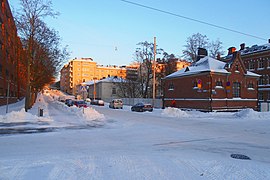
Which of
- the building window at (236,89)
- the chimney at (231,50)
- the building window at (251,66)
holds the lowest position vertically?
the building window at (236,89)

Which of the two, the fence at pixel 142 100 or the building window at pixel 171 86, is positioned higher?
the building window at pixel 171 86

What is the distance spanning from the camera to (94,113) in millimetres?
21734

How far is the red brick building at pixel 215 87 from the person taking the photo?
3284cm

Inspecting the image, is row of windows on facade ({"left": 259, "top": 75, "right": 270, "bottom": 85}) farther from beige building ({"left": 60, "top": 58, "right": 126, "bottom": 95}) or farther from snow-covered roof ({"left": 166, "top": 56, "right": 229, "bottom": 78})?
beige building ({"left": 60, "top": 58, "right": 126, "bottom": 95})

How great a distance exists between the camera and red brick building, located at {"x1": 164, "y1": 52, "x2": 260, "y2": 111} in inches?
1293

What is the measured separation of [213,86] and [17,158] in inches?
1150

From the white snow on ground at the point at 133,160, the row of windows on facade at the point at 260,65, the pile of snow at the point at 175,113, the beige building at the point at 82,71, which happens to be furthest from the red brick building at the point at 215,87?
the beige building at the point at 82,71

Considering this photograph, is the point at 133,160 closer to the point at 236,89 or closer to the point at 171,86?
the point at 236,89

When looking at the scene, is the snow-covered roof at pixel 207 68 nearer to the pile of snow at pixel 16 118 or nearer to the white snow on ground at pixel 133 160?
the pile of snow at pixel 16 118

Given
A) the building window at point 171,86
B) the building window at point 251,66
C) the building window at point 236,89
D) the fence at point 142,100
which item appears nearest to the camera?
the building window at point 236,89

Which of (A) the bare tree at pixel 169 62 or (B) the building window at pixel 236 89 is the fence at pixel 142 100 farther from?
(B) the building window at pixel 236 89

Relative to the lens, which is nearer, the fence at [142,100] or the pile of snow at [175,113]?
the pile of snow at [175,113]

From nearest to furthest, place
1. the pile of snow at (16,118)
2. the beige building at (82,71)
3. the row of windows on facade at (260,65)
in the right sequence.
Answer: the pile of snow at (16,118)
the row of windows on facade at (260,65)
the beige building at (82,71)

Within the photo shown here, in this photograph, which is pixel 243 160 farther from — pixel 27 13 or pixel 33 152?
pixel 27 13
